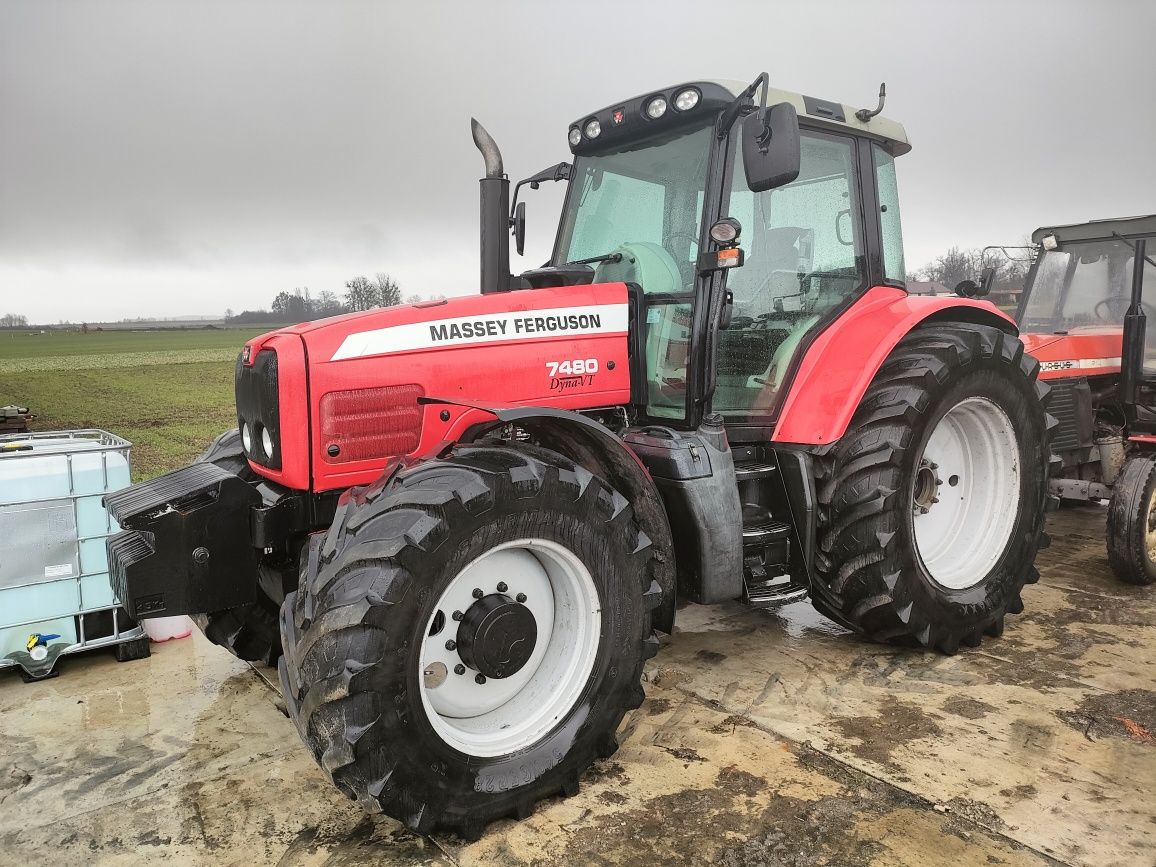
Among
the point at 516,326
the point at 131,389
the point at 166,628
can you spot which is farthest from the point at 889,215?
the point at 131,389

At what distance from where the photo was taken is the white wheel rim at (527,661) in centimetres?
269

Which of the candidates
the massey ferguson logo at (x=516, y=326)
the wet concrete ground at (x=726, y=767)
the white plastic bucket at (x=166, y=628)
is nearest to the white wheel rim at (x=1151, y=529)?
the wet concrete ground at (x=726, y=767)

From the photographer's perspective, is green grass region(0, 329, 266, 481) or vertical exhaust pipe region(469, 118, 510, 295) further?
green grass region(0, 329, 266, 481)

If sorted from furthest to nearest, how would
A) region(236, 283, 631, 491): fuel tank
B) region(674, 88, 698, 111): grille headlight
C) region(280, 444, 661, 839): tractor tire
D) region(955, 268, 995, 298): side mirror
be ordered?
1. region(955, 268, 995, 298): side mirror
2. region(674, 88, 698, 111): grille headlight
3. region(236, 283, 631, 491): fuel tank
4. region(280, 444, 661, 839): tractor tire

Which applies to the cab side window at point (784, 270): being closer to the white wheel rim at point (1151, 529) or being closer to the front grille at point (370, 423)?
the front grille at point (370, 423)

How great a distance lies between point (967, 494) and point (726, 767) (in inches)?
83.2

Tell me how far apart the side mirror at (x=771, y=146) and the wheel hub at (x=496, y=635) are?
5.60 feet

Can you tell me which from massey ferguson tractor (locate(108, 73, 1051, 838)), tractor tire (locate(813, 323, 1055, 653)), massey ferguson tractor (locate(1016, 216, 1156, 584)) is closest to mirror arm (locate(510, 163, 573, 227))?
A: massey ferguson tractor (locate(108, 73, 1051, 838))

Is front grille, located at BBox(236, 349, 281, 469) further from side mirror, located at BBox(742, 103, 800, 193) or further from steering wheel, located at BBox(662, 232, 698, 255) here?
side mirror, located at BBox(742, 103, 800, 193)

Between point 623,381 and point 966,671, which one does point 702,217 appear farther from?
point 966,671

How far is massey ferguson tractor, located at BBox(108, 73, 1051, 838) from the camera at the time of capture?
97.6 inches

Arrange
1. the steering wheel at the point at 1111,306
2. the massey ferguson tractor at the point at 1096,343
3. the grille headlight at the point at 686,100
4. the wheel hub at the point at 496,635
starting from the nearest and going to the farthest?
the wheel hub at the point at 496,635 → the grille headlight at the point at 686,100 → the massey ferguson tractor at the point at 1096,343 → the steering wheel at the point at 1111,306

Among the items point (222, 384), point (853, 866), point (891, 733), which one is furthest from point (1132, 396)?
point (222, 384)

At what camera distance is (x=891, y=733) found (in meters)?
3.20
